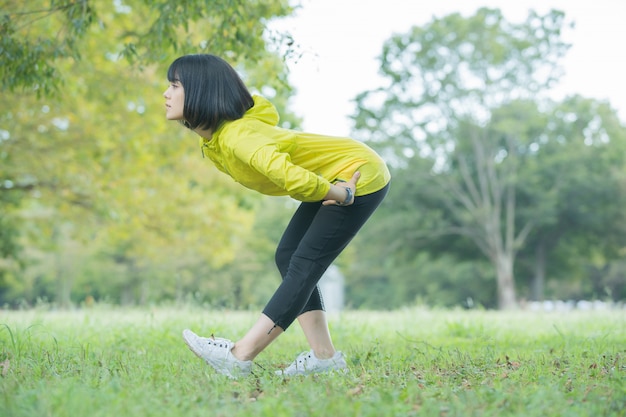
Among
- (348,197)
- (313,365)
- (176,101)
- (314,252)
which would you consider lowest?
(313,365)

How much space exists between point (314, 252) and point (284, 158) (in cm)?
58

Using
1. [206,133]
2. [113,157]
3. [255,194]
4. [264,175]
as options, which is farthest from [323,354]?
[255,194]

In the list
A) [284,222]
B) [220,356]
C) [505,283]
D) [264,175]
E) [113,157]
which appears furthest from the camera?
[284,222]

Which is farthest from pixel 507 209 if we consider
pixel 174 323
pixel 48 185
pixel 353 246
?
pixel 174 323

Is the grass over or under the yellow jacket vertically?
under

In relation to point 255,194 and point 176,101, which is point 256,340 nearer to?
point 176,101

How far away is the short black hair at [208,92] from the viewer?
348cm

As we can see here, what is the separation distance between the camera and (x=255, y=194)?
53.5 feet

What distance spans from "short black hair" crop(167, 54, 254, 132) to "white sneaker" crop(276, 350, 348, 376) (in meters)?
1.36

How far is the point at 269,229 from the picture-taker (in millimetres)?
39562

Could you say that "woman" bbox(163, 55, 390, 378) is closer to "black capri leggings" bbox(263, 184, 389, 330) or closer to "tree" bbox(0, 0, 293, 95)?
"black capri leggings" bbox(263, 184, 389, 330)

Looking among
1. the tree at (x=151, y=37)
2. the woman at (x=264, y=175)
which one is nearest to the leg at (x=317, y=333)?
the woman at (x=264, y=175)

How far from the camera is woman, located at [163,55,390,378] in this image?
3.43m

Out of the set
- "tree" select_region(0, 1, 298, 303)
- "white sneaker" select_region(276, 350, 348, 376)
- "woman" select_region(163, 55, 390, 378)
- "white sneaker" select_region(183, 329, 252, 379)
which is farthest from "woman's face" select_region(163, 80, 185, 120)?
"tree" select_region(0, 1, 298, 303)
